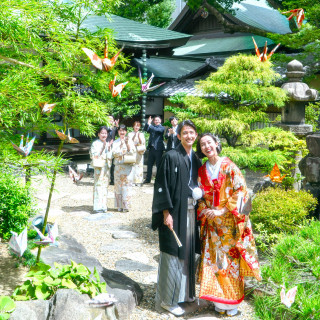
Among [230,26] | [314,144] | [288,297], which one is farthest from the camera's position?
[230,26]

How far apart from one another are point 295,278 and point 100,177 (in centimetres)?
501

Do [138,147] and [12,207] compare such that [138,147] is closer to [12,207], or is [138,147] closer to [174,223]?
[12,207]

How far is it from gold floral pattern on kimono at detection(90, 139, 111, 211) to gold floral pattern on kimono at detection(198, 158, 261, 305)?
410 cm

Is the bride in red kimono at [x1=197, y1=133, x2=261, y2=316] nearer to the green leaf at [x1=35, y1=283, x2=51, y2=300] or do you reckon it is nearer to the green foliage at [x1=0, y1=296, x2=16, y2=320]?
the green leaf at [x1=35, y1=283, x2=51, y2=300]

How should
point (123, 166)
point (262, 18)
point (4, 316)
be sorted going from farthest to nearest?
point (262, 18) < point (123, 166) < point (4, 316)

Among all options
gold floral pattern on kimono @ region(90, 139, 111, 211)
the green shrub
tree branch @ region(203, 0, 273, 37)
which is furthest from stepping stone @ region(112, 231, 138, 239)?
tree branch @ region(203, 0, 273, 37)

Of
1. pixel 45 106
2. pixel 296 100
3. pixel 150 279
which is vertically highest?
pixel 296 100

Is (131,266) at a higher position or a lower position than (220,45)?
lower

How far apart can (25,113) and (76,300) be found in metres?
1.59

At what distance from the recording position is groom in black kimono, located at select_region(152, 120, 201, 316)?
4.08m

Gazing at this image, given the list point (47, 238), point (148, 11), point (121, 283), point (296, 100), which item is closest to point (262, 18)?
point (148, 11)

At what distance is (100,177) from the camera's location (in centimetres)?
805

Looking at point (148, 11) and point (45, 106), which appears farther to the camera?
point (148, 11)

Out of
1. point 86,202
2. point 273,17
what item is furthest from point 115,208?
point 273,17
